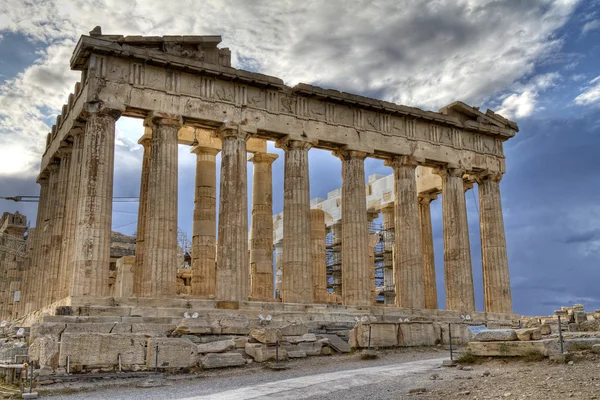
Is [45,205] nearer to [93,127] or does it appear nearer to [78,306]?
[93,127]

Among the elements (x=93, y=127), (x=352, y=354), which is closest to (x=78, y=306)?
(x=93, y=127)

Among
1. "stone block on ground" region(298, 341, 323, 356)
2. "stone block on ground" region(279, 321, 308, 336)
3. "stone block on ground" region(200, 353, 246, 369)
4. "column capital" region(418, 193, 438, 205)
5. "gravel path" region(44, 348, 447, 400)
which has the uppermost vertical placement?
"column capital" region(418, 193, 438, 205)

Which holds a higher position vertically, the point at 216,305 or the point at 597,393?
the point at 216,305

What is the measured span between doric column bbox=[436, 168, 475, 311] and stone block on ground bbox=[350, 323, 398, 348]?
12.4m

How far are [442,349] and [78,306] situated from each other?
39.8 ft

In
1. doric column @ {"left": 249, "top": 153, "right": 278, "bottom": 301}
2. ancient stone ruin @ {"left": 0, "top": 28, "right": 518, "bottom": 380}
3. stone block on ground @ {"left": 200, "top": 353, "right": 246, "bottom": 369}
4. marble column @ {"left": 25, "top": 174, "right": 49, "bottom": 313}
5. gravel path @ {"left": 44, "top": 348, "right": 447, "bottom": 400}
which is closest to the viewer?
gravel path @ {"left": 44, "top": 348, "right": 447, "bottom": 400}

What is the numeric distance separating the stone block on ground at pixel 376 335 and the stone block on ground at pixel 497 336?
17.0 ft

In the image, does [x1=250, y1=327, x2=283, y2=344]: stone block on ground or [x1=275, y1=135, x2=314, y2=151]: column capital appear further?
[x1=275, y1=135, x2=314, y2=151]: column capital

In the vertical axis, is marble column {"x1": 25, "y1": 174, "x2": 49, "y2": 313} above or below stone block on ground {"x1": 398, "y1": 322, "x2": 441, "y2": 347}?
above

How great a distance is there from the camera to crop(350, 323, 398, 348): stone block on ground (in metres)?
20.8

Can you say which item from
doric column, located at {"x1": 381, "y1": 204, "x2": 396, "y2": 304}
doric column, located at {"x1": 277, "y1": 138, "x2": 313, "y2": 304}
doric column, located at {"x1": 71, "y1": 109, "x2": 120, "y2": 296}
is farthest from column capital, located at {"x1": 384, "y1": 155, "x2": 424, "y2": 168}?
doric column, located at {"x1": 71, "y1": 109, "x2": 120, "y2": 296}

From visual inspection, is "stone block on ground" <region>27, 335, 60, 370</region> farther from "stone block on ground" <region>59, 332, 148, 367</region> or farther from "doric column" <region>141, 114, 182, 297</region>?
"doric column" <region>141, 114, 182, 297</region>

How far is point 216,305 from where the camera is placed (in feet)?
83.8

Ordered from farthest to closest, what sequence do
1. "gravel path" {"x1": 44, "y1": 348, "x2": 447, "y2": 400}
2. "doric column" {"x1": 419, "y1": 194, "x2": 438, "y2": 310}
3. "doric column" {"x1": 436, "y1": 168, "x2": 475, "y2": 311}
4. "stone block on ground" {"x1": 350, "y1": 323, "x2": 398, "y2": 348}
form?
1. "doric column" {"x1": 419, "y1": 194, "x2": 438, "y2": 310}
2. "doric column" {"x1": 436, "y1": 168, "x2": 475, "y2": 311}
3. "stone block on ground" {"x1": 350, "y1": 323, "x2": 398, "y2": 348}
4. "gravel path" {"x1": 44, "y1": 348, "x2": 447, "y2": 400}
